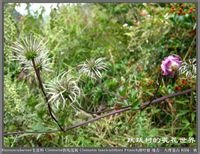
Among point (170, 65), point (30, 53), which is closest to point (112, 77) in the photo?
point (170, 65)

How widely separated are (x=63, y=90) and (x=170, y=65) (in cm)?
38

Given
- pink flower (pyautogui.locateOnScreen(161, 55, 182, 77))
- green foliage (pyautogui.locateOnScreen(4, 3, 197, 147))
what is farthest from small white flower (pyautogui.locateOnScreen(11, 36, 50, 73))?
pink flower (pyautogui.locateOnScreen(161, 55, 182, 77))

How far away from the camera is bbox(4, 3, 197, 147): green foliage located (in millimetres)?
1935

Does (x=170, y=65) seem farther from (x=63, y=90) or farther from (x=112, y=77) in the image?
(x=63, y=90)

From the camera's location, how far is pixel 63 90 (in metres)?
1.85

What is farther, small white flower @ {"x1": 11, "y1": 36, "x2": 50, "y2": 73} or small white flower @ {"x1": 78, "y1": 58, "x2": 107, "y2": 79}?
small white flower @ {"x1": 78, "y1": 58, "x2": 107, "y2": 79}

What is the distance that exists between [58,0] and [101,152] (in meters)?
0.55

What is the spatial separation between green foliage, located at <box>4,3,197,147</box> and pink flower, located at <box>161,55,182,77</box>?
2 cm

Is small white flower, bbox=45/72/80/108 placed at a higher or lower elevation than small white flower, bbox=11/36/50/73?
lower

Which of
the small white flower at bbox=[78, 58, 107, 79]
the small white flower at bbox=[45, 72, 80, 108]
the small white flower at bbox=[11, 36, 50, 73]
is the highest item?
the small white flower at bbox=[11, 36, 50, 73]

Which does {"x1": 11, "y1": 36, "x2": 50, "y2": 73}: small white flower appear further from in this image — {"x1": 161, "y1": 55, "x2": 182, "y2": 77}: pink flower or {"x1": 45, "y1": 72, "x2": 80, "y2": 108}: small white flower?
{"x1": 161, "y1": 55, "x2": 182, "y2": 77}: pink flower

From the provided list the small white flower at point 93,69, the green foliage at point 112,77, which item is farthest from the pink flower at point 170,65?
the small white flower at point 93,69

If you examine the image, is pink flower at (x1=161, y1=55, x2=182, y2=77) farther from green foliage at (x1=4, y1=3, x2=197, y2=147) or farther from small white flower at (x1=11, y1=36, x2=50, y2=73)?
small white flower at (x1=11, y1=36, x2=50, y2=73)

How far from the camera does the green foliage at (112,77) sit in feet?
6.35
